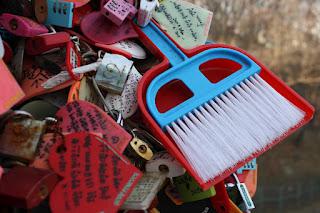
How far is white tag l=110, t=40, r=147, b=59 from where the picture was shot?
0.83 meters

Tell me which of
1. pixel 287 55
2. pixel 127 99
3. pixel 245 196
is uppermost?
pixel 127 99

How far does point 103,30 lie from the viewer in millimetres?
841

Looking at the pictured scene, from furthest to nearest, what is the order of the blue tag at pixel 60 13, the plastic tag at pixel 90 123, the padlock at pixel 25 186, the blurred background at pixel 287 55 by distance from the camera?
the blurred background at pixel 287 55 < the blue tag at pixel 60 13 < the plastic tag at pixel 90 123 < the padlock at pixel 25 186

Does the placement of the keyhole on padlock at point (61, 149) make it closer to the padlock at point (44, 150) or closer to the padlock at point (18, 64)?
the padlock at point (44, 150)

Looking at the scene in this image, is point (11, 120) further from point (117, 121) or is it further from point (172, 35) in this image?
point (172, 35)

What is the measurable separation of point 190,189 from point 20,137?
237mm

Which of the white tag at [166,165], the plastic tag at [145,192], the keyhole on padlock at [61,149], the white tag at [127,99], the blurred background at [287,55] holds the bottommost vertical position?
the blurred background at [287,55]

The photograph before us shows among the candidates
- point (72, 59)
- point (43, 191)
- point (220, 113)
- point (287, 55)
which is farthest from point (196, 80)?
point (287, 55)

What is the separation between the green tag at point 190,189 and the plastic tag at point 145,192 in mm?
47

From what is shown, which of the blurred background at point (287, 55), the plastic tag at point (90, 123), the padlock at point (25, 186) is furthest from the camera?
the blurred background at point (287, 55)

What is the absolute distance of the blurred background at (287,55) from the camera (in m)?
5.79

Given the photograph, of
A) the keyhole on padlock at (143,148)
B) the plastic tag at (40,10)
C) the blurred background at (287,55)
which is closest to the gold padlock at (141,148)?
the keyhole on padlock at (143,148)

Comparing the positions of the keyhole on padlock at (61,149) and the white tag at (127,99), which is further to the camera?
the white tag at (127,99)

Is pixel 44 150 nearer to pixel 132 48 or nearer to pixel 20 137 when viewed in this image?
pixel 20 137
